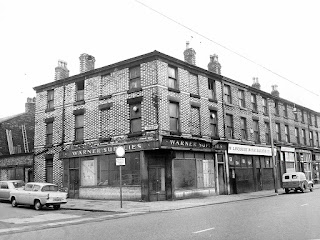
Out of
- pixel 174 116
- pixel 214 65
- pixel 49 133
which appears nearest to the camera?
pixel 174 116

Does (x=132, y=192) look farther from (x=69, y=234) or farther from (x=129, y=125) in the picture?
(x=69, y=234)

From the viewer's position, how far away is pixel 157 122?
66.1 ft

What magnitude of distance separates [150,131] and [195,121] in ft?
14.5

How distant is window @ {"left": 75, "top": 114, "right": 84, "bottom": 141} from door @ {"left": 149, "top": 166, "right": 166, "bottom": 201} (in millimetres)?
7097

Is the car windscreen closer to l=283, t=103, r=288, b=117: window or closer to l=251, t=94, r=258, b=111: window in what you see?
l=251, t=94, r=258, b=111: window

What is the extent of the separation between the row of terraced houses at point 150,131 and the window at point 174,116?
0.07 meters

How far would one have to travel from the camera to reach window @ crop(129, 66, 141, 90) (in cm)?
2183

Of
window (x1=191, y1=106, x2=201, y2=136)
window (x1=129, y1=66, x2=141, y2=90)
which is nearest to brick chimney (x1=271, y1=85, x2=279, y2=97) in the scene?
window (x1=191, y1=106, x2=201, y2=136)

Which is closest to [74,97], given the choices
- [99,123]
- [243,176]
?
[99,123]

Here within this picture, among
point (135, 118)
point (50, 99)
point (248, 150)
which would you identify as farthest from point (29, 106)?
point (248, 150)

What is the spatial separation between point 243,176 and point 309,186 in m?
5.65

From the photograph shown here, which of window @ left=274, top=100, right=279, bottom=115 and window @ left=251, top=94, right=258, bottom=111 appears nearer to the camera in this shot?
window @ left=251, top=94, right=258, bottom=111

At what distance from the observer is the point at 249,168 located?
28.4 meters

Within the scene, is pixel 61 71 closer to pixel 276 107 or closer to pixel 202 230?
pixel 202 230
